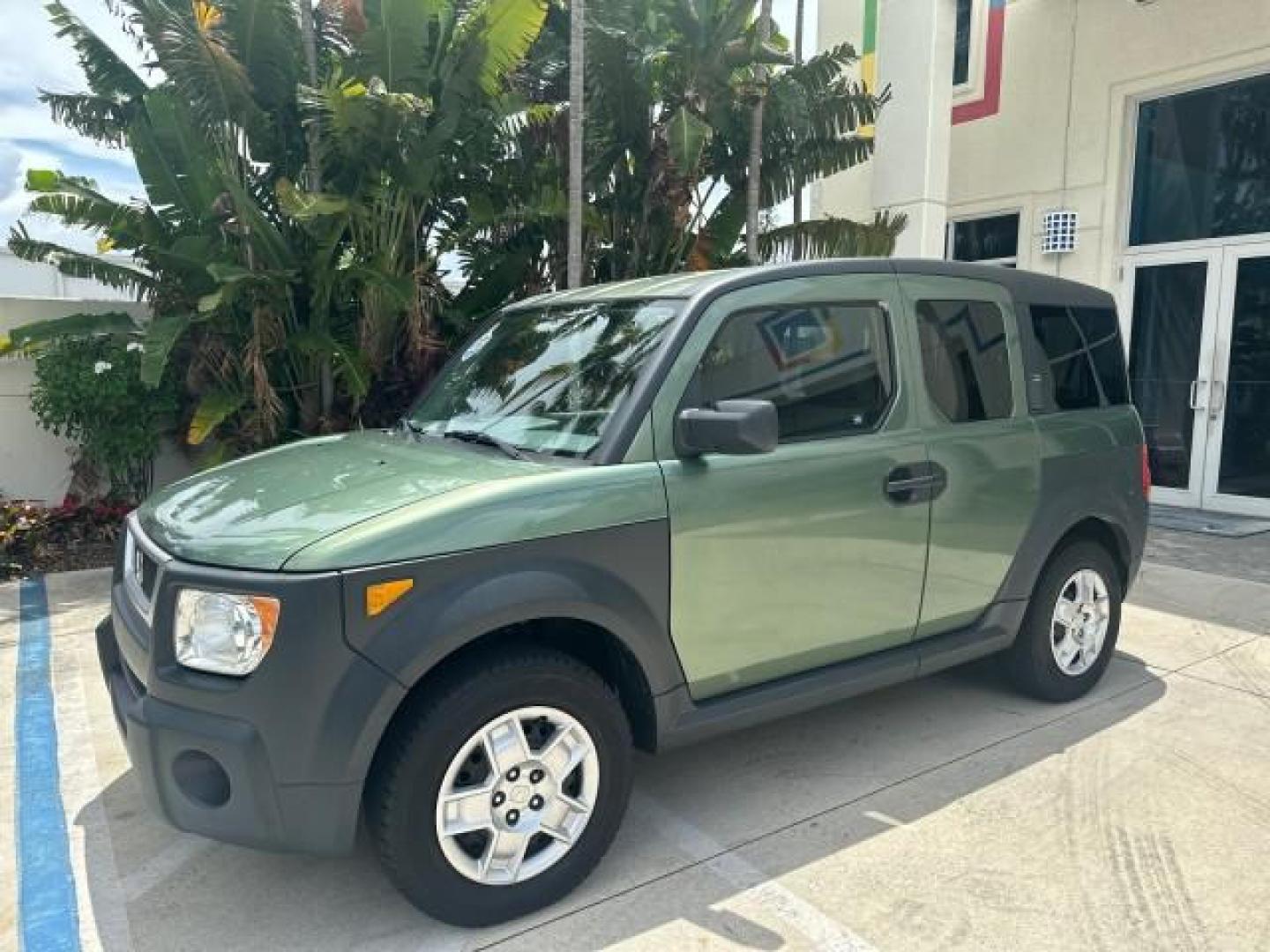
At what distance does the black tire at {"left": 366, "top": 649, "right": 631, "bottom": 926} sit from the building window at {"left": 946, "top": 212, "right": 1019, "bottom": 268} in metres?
9.22

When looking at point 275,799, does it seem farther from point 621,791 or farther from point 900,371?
point 900,371

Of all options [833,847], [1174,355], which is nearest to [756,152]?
[1174,355]

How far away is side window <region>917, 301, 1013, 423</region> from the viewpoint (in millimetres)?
3768

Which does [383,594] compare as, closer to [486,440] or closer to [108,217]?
[486,440]

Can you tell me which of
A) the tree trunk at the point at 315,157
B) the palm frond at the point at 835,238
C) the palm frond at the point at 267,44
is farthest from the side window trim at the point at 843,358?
the palm frond at the point at 267,44

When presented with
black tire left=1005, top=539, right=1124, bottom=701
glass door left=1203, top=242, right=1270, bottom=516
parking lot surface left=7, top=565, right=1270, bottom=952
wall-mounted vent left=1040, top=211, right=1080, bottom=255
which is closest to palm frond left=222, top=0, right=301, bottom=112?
parking lot surface left=7, top=565, right=1270, bottom=952

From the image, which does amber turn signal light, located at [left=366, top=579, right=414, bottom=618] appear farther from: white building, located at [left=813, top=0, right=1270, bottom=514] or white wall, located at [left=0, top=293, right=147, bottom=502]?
white building, located at [left=813, top=0, right=1270, bottom=514]

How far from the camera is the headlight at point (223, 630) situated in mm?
2420

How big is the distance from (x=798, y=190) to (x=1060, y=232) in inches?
113

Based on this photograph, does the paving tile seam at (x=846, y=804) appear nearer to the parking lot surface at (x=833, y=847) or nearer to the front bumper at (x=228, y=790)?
the parking lot surface at (x=833, y=847)

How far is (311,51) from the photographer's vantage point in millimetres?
7719

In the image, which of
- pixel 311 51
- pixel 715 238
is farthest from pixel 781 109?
pixel 311 51

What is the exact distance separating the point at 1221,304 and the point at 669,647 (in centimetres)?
840

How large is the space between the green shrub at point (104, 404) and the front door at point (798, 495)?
5.87 metres
